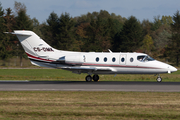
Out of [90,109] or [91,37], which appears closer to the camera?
[90,109]

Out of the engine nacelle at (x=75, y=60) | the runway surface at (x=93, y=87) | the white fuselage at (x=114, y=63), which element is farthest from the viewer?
the engine nacelle at (x=75, y=60)

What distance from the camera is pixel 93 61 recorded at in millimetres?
29156

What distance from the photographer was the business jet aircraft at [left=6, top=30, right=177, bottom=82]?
28250mm

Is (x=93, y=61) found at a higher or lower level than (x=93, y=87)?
higher

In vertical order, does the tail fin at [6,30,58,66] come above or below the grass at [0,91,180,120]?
above

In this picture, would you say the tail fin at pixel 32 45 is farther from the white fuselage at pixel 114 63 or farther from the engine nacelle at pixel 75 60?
the engine nacelle at pixel 75 60

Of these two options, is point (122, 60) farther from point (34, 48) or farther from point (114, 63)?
point (34, 48)

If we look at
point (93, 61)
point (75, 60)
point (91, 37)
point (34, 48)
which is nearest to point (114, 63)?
point (93, 61)

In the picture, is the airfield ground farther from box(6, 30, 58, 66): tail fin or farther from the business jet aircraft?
box(6, 30, 58, 66): tail fin

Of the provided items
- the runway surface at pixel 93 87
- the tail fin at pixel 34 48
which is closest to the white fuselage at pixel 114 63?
the tail fin at pixel 34 48

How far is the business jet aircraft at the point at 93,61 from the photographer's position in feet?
92.7

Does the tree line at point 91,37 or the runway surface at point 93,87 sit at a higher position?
the tree line at point 91,37

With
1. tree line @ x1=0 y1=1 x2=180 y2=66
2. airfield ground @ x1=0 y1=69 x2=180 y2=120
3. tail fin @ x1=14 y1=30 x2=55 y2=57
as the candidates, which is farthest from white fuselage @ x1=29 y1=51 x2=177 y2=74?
tree line @ x1=0 y1=1 x2=180 y2=66

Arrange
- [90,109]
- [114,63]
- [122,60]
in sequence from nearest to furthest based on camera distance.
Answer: [90,109] < [122,60] < [114,63]
